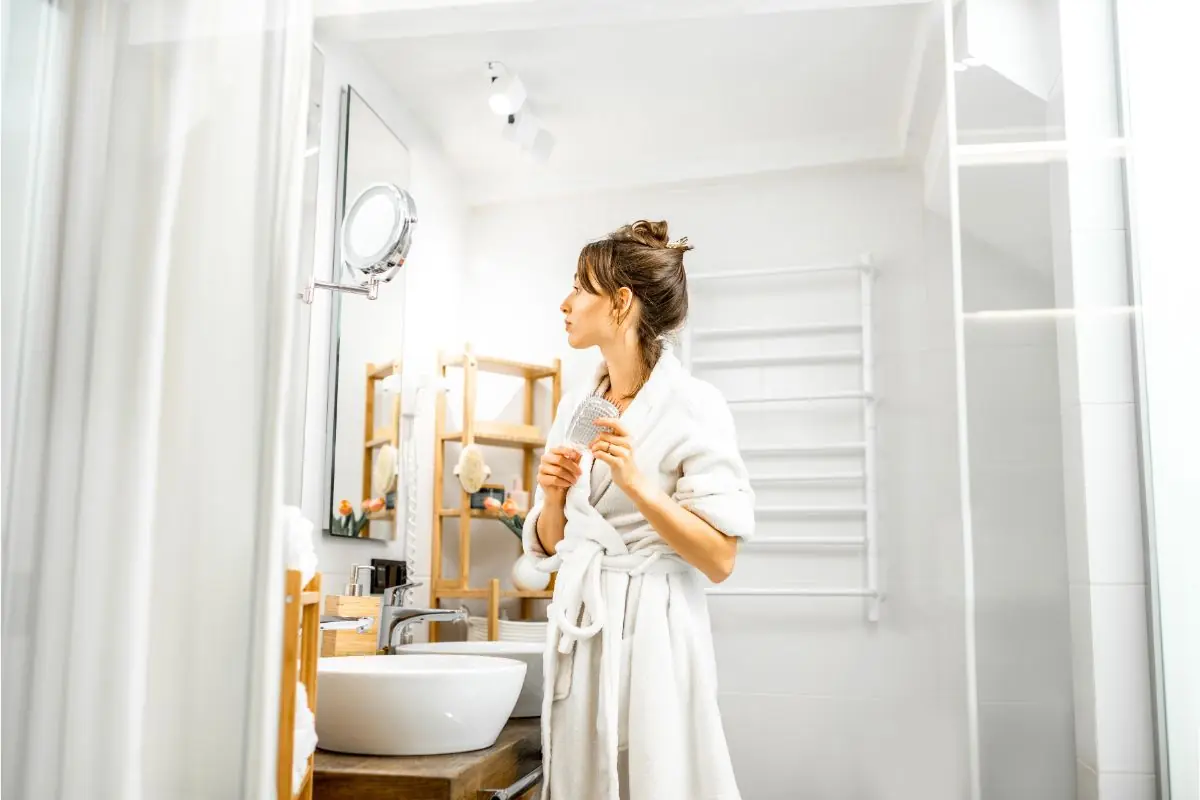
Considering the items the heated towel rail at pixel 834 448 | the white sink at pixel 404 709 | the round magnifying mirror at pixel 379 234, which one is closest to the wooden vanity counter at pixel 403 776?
the white sink at pixel 404 709

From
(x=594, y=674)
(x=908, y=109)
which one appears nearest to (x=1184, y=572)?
(x=594, y=674)

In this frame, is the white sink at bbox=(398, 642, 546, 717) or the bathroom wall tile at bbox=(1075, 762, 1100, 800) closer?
the bathroom wall tile at bbox=(1075, 762, 1100, 800)

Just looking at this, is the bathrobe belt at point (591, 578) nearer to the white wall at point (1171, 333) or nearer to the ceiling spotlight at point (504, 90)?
the white wall at point (1171, 333)

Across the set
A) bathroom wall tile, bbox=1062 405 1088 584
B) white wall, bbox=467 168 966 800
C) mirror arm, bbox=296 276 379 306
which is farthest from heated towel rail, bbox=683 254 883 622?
mirror arm, bbox=296 276 379 306

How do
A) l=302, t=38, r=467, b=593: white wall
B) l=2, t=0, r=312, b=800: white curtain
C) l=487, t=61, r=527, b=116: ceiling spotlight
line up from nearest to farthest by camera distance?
l=2, t=0, r=312, b=800: white curtain, l=302, t=38, r=467, b=593: white wall, l=487, t=61, r=527, b=116: ceiling spotlight

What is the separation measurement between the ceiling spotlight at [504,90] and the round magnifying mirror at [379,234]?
1004mm

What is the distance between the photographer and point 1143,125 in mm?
1748

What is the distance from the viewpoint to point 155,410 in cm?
115

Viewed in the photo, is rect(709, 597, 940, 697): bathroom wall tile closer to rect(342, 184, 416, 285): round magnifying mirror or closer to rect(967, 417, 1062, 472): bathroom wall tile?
rect(967, 417, 1062, 472): bathroom wall tile

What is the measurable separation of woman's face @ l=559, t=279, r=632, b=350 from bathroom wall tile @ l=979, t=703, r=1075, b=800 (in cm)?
94

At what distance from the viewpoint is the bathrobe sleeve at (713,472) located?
166cm

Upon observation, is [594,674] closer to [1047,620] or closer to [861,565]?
[1047,620]

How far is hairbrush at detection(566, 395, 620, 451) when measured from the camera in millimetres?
1733

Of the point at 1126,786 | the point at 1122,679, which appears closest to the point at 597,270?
the point at 1122,679
